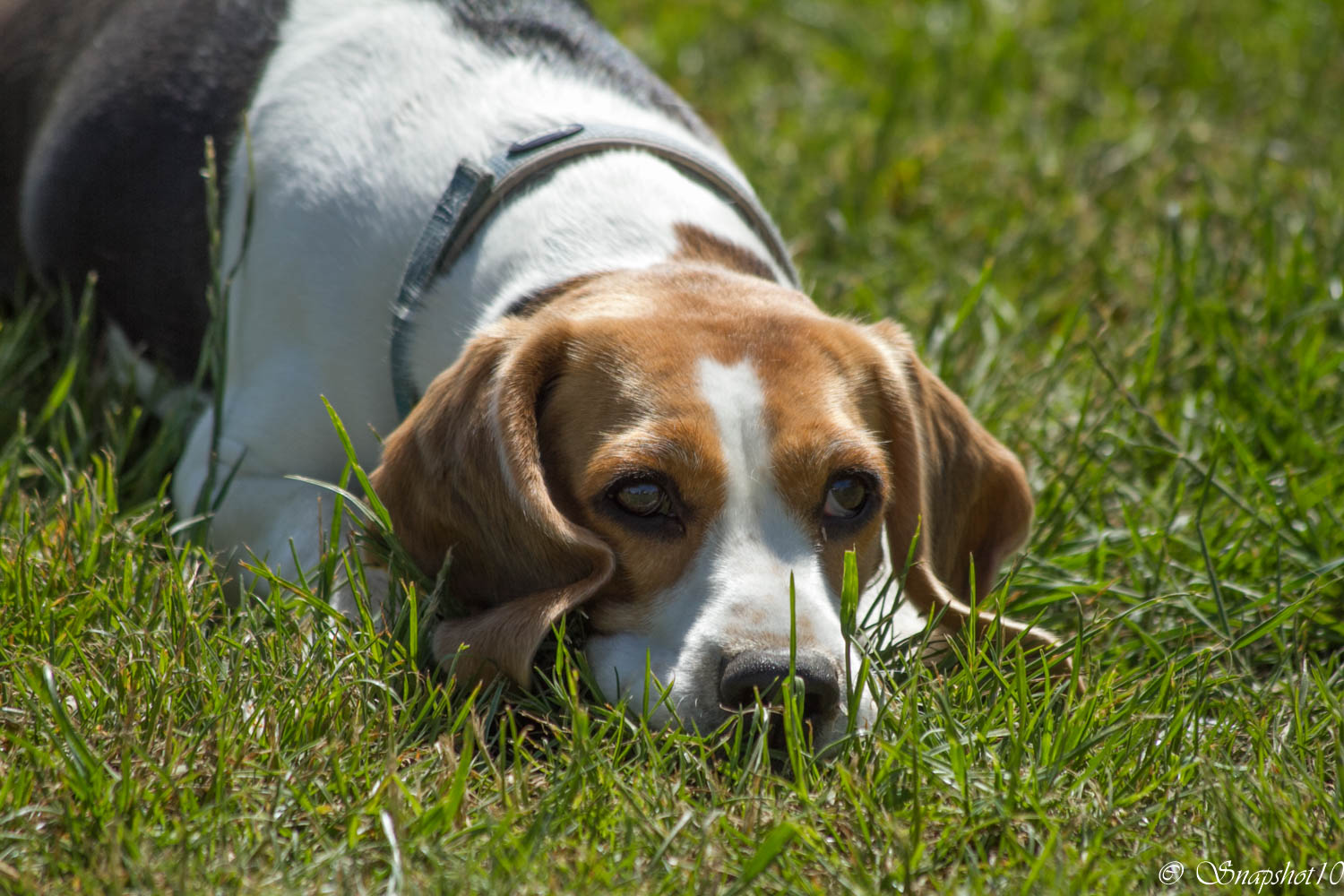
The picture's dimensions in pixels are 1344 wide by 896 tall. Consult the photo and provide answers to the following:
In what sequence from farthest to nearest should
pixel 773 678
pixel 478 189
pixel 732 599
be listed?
1. pixel 478 189
2. pixel 732 599
3. pixel 773 678

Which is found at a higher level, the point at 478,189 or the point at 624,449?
the point at 478,189

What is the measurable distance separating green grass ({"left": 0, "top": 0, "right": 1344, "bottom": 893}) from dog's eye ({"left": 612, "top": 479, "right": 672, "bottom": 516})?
0.39 m

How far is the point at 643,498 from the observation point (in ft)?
10.0

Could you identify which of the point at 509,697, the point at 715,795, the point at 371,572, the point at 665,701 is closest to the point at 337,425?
the point at 371,572

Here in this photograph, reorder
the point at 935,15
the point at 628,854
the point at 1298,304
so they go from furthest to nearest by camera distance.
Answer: the point at 935,15 < the point at 1298,304 < the point at 628,854

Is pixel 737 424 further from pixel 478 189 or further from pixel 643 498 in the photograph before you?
pixel 478 189

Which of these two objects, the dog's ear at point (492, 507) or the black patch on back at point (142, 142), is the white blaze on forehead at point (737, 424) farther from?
the black patch on back at point (142, 142)

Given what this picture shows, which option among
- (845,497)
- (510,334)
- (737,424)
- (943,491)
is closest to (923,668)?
(845,497)

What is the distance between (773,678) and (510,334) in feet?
3.33

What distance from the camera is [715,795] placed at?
2.73 metres

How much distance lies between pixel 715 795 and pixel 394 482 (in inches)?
40.9

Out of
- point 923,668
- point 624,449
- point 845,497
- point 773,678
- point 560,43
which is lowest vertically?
point 923,668

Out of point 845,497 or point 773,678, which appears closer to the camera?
point 773,678

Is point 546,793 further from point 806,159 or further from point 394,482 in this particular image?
point 806,159
